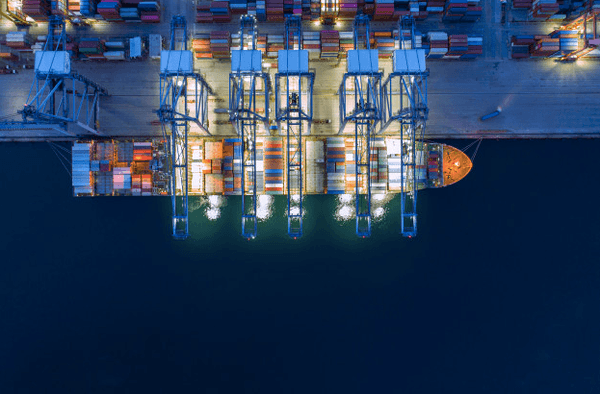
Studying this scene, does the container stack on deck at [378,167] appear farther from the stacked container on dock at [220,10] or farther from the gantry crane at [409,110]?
the stacked container on dock at [220,10]

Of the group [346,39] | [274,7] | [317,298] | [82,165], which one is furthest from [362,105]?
[82,165]

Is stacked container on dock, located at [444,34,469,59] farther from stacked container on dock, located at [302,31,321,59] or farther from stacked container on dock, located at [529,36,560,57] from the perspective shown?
stacked container on dock, located at [302,31,321,59]

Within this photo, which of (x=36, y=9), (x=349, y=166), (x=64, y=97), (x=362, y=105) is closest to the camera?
(x=362, y=105)

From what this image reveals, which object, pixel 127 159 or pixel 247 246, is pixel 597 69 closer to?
pixel 247 246

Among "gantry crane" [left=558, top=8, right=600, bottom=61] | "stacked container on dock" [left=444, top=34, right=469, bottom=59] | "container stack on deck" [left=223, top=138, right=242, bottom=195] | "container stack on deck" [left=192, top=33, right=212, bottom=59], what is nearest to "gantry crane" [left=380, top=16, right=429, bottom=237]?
"stacked container on dock" [left=444, top=34, right=469, bottom=59]

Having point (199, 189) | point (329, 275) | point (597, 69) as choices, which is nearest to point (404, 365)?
point (329, 275)

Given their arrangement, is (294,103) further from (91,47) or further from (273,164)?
(91,47)
